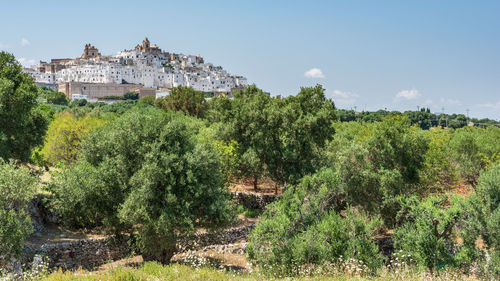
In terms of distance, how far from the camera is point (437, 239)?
16.1m

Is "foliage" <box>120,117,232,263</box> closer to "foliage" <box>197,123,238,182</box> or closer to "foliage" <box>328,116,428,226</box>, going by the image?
"foliage" <box>328,116,428,226</box>

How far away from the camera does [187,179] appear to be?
15797mm

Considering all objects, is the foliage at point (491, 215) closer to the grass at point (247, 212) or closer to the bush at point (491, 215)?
the bush at point (491, 215)

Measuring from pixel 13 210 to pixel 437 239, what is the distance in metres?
16.5

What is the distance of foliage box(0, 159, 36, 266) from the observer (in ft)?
39.5

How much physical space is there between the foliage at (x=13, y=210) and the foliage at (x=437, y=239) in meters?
14.5

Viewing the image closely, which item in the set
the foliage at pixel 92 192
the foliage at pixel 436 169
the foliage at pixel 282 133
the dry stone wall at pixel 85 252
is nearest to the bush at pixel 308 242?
the foliage at pixel 92 192

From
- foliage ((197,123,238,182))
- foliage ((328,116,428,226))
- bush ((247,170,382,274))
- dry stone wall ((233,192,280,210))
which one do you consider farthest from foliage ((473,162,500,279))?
foliage ((197,123,238,182))

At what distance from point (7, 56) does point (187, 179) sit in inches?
519

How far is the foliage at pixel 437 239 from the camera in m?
15.6

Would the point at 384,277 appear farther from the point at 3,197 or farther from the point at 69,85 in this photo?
the point at 69,85

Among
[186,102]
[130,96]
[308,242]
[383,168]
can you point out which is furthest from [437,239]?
[130,96]

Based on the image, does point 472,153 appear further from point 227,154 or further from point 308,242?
point 308,242

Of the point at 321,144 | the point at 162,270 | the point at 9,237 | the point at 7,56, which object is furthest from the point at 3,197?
the point at 321,144
